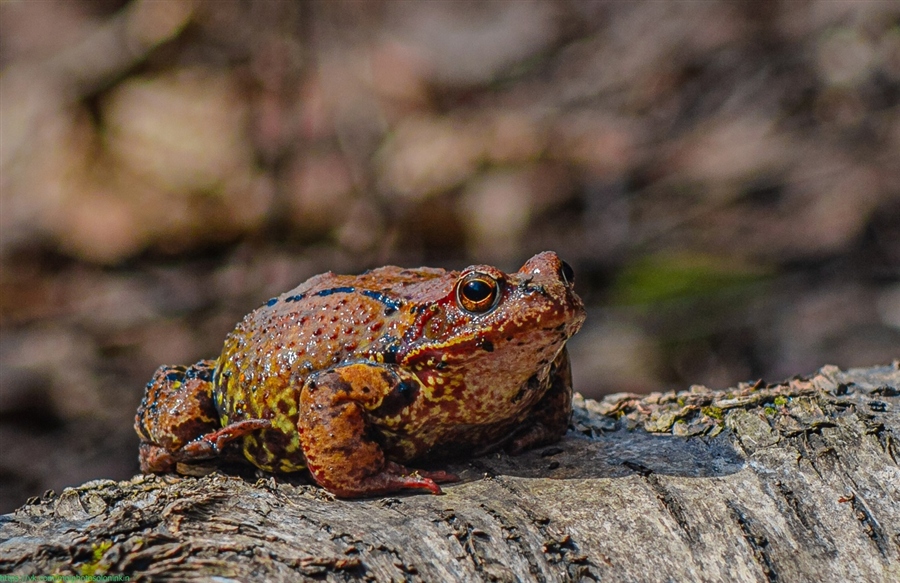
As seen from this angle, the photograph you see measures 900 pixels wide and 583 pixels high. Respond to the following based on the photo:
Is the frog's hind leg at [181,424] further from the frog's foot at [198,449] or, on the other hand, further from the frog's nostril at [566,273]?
the frog's nostril at [566,273]

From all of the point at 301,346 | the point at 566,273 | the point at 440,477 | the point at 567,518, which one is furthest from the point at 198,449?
the point at 566,273

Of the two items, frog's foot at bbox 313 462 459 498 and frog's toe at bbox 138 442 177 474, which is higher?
frog's toe at bbox 138 442 177 474

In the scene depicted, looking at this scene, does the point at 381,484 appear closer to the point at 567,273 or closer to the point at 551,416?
the point at 551,416

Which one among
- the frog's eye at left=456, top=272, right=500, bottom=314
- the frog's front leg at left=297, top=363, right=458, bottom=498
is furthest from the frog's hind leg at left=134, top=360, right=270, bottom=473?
the frog's eye at left=456, top=272, right=500, bottom=314

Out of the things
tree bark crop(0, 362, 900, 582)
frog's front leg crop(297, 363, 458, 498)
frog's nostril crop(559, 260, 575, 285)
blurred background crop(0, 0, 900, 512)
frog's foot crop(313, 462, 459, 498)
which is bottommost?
tree bark crop(0, 362, 900, 582)

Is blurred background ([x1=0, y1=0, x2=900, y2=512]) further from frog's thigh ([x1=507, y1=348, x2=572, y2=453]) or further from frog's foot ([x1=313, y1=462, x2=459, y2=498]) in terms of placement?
frog's foot ([x1=313, y1=462, x2=459, y2=498])

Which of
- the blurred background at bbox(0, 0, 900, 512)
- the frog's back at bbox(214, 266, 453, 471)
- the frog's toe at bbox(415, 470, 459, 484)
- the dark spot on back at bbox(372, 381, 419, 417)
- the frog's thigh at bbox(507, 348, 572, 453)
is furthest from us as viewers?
the blurred background at bbox(0, 0, 900, 512)
